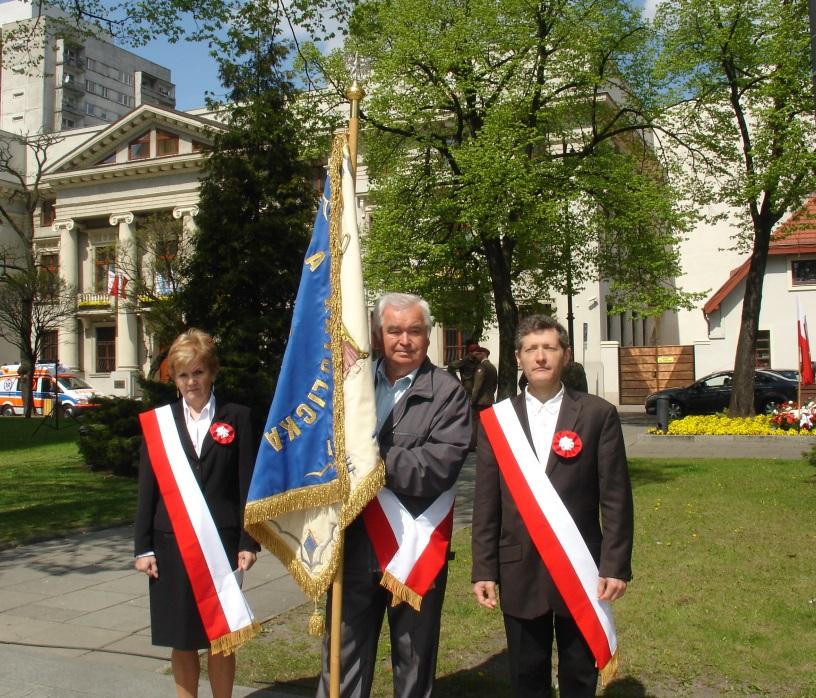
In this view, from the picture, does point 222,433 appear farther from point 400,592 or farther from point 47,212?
point 47,212

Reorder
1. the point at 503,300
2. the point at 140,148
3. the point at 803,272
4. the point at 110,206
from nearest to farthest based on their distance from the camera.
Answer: the point at 503,300
the point at 803,272
the point at 140,148
the point at 110,206

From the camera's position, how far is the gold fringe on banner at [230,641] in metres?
4.02

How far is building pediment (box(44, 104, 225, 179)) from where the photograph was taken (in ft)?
166

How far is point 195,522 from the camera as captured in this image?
159 inches

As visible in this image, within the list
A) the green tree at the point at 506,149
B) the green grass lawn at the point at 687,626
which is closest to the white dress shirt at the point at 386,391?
the green grass lawn at the point at 687,626

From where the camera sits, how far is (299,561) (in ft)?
12.6

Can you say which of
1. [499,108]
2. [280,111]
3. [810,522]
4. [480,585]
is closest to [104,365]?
[499,108]

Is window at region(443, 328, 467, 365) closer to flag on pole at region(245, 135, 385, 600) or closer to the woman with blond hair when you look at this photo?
the woman with blond hair

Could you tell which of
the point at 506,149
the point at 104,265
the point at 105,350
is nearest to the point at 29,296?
the point at 104,265

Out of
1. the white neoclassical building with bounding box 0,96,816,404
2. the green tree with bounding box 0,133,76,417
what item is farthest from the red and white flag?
the green tree with bounding box 0,133,76,417

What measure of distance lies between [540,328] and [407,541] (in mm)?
1033

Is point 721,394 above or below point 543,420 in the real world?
below

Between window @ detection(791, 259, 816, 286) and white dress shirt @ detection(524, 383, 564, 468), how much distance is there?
107 ft

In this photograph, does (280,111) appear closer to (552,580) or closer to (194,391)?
(194,391)
